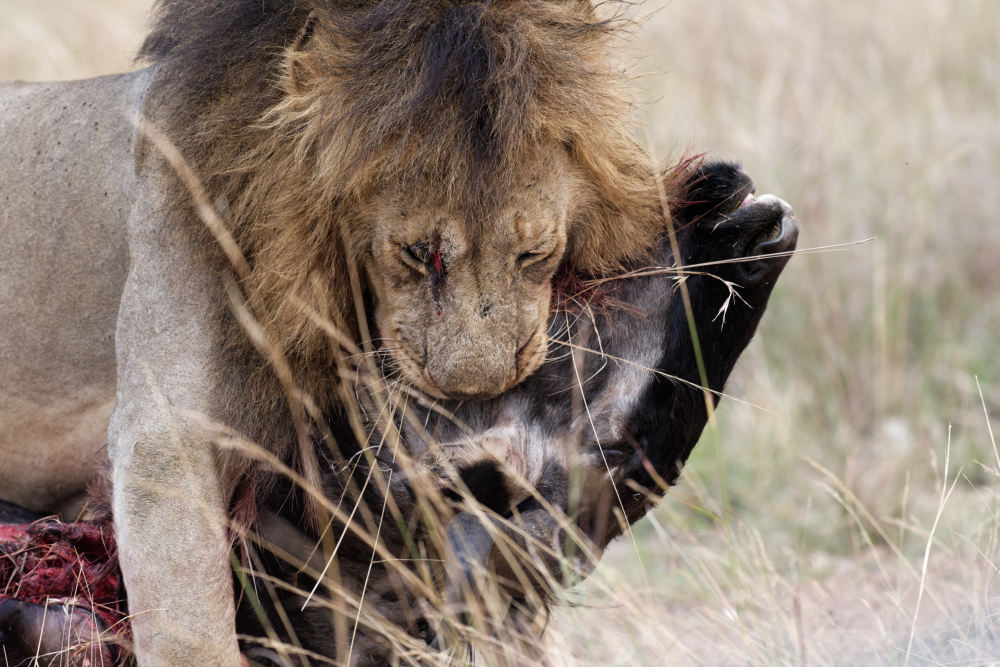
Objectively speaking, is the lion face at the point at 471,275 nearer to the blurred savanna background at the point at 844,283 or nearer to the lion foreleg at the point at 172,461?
the lion foreleg at the point at 172,461

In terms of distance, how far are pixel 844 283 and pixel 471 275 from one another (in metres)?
3.45

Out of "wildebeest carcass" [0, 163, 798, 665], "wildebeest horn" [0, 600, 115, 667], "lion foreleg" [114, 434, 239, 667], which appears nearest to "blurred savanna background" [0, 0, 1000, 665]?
"wildebeest carcass" [0, 163, 798, 665]

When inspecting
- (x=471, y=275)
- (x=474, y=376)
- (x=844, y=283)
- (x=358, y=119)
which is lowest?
(x=844, y=283)

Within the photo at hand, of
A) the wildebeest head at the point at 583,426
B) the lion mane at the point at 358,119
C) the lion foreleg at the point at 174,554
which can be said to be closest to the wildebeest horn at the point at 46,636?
the lion foreleg at the point at 174,554

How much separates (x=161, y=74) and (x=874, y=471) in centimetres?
316

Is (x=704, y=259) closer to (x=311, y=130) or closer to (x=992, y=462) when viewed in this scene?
(x=311, y=130)

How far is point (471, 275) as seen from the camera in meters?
2.06

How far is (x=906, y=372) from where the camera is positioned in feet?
16.3

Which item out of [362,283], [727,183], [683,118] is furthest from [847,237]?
[362,283]

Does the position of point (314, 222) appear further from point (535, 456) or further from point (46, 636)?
point (46, 636)

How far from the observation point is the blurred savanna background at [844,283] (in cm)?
381

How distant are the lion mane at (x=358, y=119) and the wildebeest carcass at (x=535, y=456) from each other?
0.13m

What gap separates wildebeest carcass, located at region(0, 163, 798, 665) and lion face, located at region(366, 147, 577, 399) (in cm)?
17

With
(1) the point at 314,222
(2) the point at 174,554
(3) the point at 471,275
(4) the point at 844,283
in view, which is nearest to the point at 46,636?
(2) the point at 174,554
